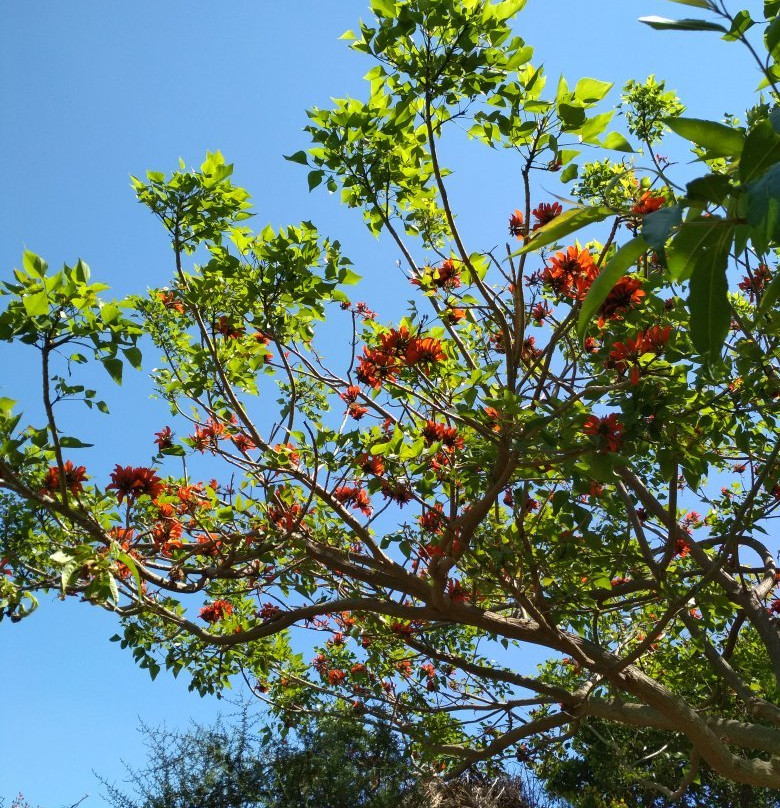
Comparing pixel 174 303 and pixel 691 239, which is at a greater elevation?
pixel 174 303

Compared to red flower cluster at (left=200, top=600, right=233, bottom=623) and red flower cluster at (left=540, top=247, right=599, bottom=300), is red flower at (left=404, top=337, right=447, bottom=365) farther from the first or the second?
red flower cluster at (left=200, top=600, right=233, bottom=623)

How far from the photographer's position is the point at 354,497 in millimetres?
4344

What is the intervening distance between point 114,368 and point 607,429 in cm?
170

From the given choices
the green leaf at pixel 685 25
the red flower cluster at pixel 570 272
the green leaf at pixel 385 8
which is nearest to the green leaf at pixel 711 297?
the green leaf at pixel 685 25

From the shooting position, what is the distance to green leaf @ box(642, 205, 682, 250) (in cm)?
48

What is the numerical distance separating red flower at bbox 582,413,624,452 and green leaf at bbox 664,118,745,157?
Answer: 2011 millimetres

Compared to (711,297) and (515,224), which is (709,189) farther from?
(515,224)

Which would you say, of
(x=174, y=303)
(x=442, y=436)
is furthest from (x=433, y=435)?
(x=174, y=303)

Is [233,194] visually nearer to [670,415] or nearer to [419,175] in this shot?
[419,175]

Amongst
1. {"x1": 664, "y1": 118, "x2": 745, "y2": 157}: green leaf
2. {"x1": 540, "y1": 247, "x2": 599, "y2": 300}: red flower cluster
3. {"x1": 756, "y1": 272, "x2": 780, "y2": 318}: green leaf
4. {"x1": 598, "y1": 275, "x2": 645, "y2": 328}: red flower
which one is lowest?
{"x1": 756, "y1": 272, "x2": 780, "y2": 318}: green leaf

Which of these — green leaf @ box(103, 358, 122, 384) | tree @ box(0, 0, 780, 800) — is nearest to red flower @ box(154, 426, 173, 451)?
tree @ box(0, 0, 780, 800)

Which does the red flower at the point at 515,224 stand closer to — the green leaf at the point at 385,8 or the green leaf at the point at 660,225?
the green leaf at the point at 385,8

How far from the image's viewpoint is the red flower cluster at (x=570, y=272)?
2.77m

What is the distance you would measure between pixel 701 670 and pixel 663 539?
4.23 feet
